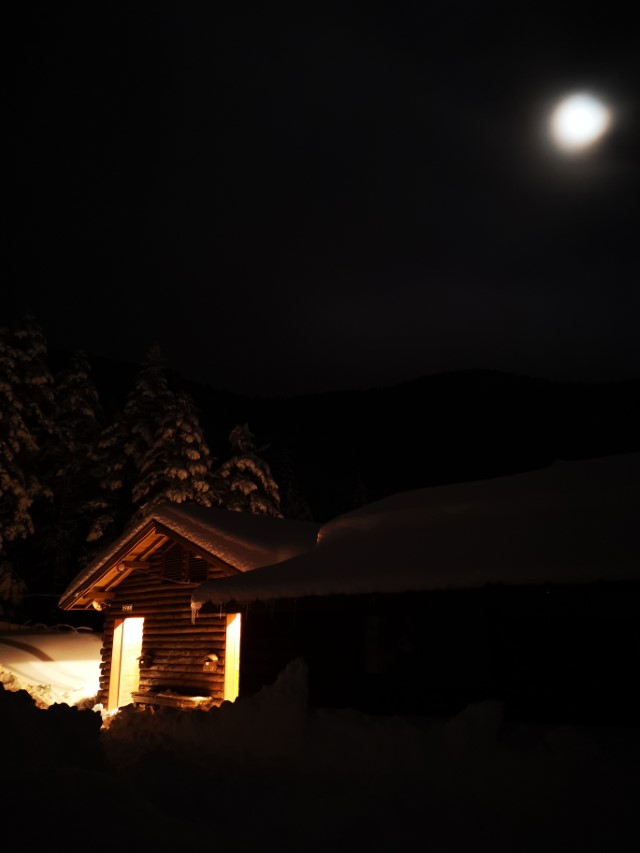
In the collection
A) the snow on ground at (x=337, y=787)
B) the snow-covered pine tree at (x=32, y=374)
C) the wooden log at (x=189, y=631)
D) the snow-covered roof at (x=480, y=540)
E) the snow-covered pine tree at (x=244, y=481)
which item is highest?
the snow-covered pine tree at (x=32, y=374)

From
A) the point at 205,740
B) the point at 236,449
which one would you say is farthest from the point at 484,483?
the point at 236,449

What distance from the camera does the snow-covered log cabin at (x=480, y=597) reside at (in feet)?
27.3

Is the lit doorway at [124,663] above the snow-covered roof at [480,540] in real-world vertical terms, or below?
below

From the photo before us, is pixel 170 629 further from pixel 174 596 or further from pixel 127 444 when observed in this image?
pixel 127 444

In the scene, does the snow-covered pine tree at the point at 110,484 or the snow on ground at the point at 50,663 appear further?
the snow-covered pine tree at the point at 110,484

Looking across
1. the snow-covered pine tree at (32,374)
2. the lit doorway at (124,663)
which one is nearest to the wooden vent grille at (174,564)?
the lit doorway at (124,663)

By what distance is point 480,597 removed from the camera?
850 centimetres

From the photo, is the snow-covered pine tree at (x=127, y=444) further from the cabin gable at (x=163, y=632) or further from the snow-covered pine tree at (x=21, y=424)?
the cabin gable at (x=163, y=632)

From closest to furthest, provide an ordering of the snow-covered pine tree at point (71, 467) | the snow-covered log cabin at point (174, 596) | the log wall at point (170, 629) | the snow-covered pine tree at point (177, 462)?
the snow-covered log cabin at point (174, 596), the log wall at point (170, 629), the snow-covered pine tree at point (177, 462), the snow-covered pine tree at point (71, 467)

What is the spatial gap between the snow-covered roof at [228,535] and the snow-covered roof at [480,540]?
246 centimetres

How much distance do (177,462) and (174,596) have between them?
10733mm

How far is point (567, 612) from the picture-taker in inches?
352

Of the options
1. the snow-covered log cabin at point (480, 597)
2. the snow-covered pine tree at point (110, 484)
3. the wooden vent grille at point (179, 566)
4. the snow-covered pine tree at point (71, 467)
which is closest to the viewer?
the snow-covered log cabin at point (480, 597)

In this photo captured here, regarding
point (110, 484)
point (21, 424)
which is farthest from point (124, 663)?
point (21, 424)
